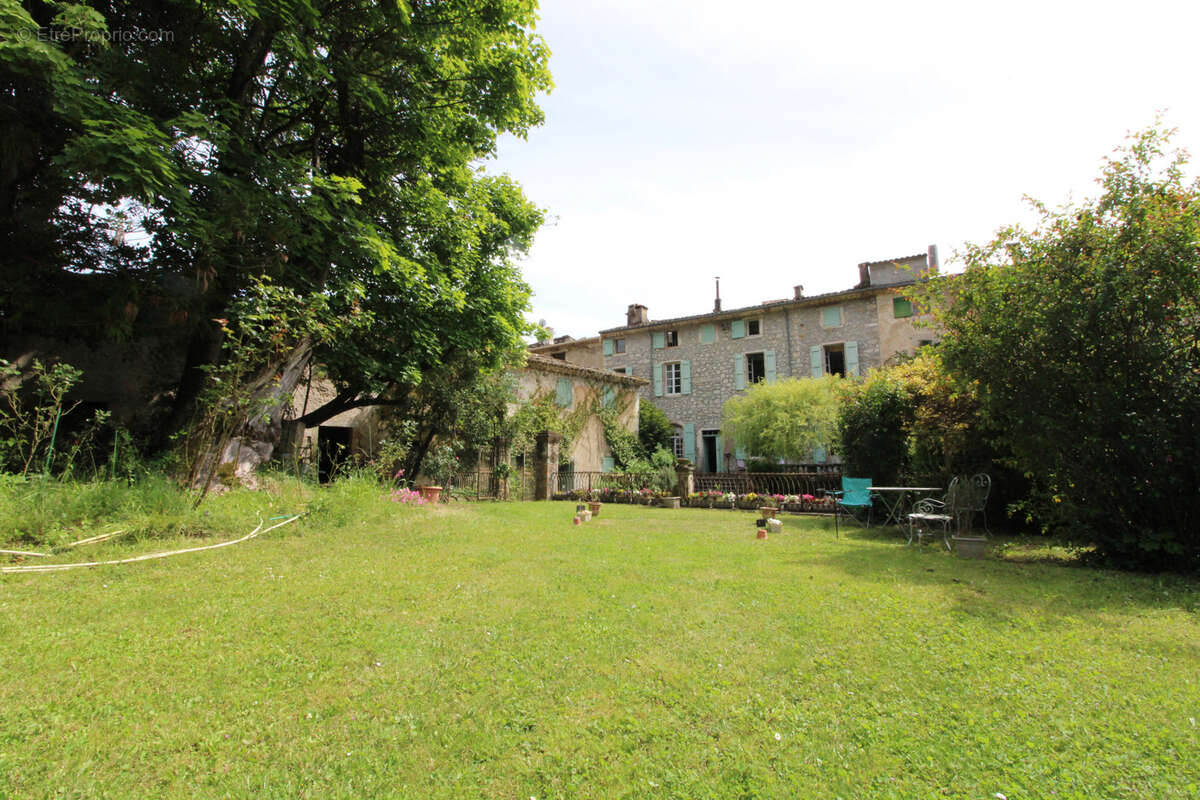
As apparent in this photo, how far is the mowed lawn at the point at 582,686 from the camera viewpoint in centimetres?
204

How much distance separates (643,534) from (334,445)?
10.7 meters

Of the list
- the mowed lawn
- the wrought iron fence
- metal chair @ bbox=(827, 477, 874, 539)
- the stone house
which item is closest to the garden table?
metal chair @ bbox=(827, 477, 874, 539)

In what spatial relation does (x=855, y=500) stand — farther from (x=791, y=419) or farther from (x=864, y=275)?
(x=864, y=275)

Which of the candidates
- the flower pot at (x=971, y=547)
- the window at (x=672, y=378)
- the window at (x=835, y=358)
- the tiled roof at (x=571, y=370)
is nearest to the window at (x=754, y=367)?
the window at (x=835, y=358)

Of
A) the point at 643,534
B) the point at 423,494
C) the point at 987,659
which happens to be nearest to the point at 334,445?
the point at 423,494

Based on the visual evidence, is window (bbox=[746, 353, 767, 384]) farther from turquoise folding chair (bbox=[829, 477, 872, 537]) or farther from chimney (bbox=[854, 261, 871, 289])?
turquoise folding chair (bbox=[829, 477, 872, 537])

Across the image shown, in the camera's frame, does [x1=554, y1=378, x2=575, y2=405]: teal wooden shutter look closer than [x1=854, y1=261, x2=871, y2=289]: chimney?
Yes

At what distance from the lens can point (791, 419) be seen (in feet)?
59.7

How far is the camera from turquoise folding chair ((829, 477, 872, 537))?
898cm

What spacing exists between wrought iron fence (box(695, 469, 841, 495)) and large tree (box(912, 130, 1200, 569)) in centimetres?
718

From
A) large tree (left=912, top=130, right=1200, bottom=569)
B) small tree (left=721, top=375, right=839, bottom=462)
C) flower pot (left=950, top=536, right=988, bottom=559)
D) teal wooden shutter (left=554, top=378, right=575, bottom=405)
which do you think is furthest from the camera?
teal wooden shutter (left=554, top=378, right=575, bottom=405)

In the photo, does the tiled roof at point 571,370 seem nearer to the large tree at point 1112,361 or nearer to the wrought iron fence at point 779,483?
the wrought iron fence at point 779,483

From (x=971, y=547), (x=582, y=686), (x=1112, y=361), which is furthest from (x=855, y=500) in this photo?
(x=582, y=686)

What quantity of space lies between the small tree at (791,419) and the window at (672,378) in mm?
7154
